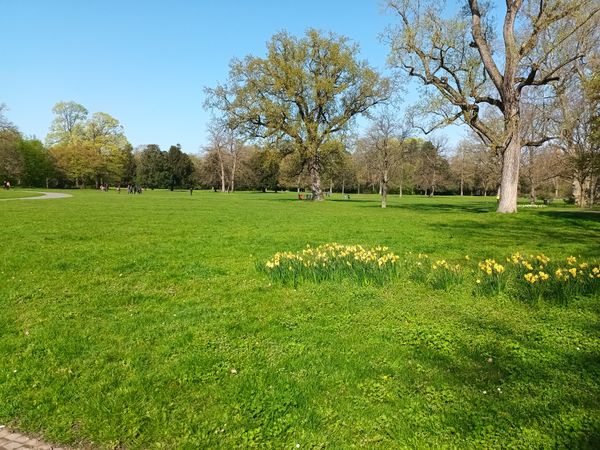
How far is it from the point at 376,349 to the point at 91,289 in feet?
16.3

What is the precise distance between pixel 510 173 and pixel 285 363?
22156 millimetres

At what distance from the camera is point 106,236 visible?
1288 cm

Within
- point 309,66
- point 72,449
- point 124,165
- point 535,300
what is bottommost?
point 72,449

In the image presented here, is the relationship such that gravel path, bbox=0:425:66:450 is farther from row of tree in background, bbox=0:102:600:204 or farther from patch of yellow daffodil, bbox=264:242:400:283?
row of tree in background, bbox=0:102:600:204

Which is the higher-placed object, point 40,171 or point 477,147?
point 477,147

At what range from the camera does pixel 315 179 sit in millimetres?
44625

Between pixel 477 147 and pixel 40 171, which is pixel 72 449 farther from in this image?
pixel 40 171

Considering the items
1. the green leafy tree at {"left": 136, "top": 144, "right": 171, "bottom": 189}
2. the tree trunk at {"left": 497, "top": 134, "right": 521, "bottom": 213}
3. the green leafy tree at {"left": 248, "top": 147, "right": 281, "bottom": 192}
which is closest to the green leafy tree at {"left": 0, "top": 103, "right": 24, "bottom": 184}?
the green leafy tree at {"left": 136, "top": 144, "right": 171, "bottom": 189}

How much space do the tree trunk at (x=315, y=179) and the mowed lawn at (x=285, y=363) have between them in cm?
3625

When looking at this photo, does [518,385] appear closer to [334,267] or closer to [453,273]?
[453,273]

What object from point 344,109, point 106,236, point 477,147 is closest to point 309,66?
point 344,109

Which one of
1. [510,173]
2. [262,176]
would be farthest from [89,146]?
[510,173]

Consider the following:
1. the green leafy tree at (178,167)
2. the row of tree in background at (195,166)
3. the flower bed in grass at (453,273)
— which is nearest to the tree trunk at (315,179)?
the row of tree in background at (195,166)

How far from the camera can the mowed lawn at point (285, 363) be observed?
307 centimetres
